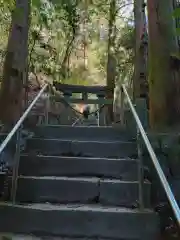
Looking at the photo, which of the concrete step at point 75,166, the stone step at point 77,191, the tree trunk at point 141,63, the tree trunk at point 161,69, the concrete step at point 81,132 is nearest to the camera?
the stone step at point 77,191

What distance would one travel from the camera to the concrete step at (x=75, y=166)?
181 inches

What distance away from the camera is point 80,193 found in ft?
13.7

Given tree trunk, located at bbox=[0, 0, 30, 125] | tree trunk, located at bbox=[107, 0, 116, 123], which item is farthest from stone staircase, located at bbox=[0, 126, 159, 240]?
tree trunk, located at bbox=[107, 0, 116, 123]

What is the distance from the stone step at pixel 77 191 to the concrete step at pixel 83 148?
83cm

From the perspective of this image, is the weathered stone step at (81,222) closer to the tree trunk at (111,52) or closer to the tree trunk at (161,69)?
the tree trunk at (161,69)

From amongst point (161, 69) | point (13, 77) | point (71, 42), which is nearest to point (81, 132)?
point (13, 77)

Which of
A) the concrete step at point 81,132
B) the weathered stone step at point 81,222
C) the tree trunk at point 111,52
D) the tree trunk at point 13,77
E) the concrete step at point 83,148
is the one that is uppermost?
the tree trunk at point 111,52

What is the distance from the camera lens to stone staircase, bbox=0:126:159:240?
370 cm

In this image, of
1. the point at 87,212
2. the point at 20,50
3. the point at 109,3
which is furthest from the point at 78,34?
the point at 87,212

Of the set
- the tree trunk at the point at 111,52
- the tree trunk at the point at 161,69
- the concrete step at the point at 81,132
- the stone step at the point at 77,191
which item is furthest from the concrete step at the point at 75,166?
the tree trunk at the point at 111,52

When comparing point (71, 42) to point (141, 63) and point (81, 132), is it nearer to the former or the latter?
point (141, 63)

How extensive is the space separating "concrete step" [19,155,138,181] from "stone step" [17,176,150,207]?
0.36 metres

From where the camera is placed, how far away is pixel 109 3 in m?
14.1

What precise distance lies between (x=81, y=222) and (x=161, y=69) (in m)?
2.17
